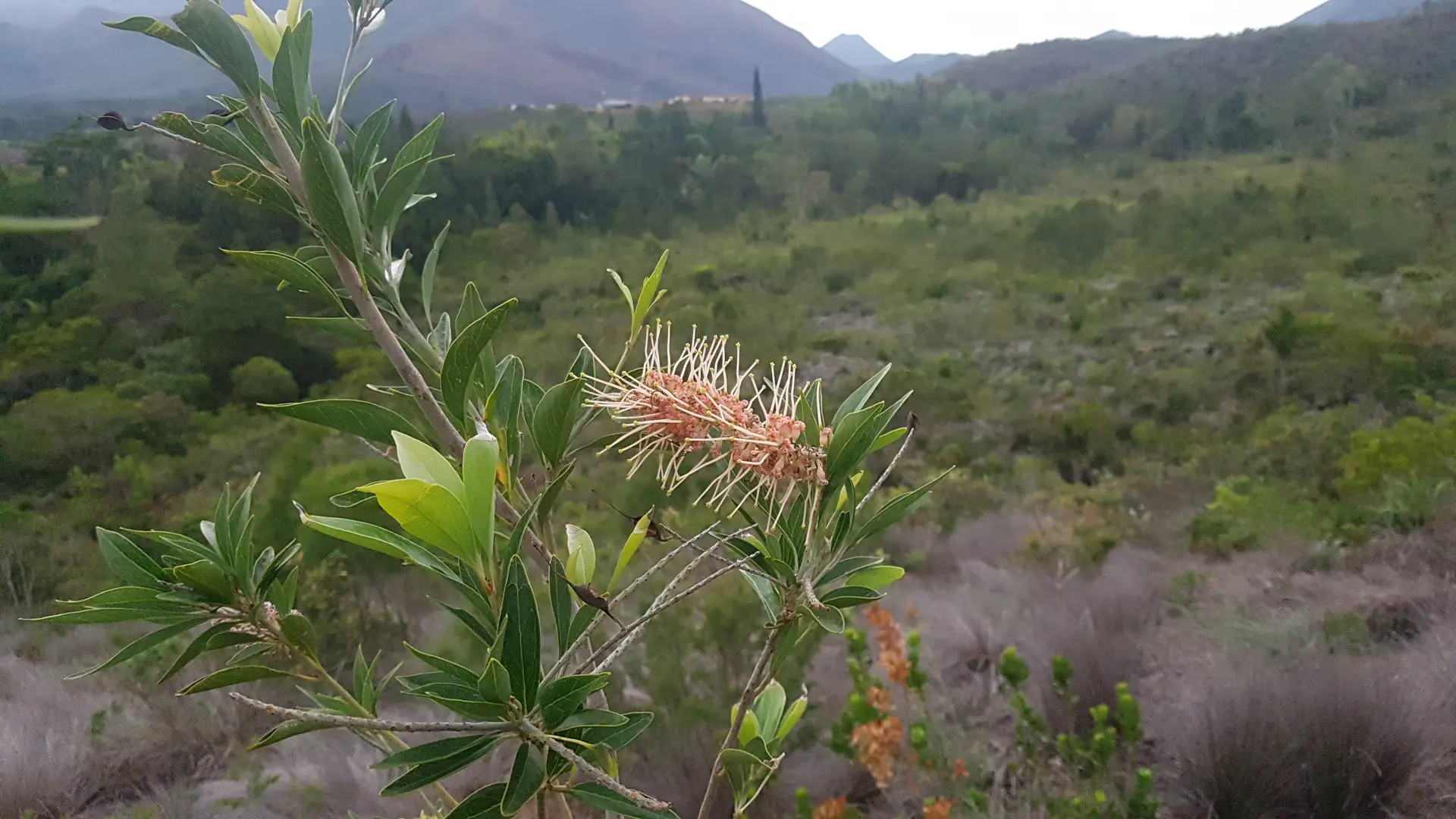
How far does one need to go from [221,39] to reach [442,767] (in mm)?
344

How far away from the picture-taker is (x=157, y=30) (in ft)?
1.08

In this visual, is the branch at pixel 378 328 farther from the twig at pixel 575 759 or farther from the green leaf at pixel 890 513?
the green leaf at pixel 890 513

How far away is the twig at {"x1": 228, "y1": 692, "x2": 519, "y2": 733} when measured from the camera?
0.24 meters

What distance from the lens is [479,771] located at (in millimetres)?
1343

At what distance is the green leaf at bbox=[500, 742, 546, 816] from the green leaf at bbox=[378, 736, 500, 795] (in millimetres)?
13

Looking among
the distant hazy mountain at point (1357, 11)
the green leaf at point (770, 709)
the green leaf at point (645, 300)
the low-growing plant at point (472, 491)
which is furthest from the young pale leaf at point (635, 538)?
the distant hazy mountain at point (1357, 11)

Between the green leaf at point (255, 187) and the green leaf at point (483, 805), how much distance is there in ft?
0.99

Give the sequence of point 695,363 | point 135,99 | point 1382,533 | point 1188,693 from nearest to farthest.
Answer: point 695,363
point 1188,693
point 1382,533
point 135,99

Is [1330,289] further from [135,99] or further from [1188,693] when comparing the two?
[135,99]

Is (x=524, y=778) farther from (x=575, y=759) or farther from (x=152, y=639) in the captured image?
(x=152, y=639)

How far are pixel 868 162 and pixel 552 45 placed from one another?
6.31 m

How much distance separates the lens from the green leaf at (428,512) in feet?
0.92

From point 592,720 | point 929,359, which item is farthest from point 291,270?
point 929,359

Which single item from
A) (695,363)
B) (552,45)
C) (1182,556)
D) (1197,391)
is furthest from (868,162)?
(695,363)
